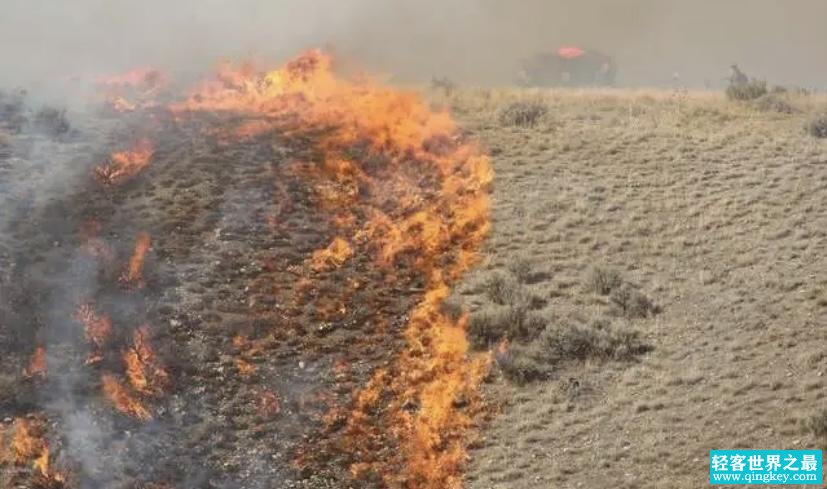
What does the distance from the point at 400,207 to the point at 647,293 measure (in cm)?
600

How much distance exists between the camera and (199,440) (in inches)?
497

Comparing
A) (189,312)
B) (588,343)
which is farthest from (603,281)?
(189,312)

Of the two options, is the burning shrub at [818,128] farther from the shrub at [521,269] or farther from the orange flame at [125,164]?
the orange flame at [125,164]

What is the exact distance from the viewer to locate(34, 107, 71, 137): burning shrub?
2206 cm

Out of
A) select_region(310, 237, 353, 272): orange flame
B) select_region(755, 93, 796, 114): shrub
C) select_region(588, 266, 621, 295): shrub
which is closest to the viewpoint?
select_region(588, 266, 621, 295): shrub

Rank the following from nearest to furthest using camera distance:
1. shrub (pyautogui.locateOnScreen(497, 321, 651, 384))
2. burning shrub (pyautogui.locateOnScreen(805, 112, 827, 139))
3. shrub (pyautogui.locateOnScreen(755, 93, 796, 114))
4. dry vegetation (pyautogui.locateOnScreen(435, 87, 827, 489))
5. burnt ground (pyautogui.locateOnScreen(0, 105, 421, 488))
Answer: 1. dry vegetation (pyautogui.locateOnScreen(435, 87, 827, 489))
2. burnt ground (pyautogui.locateOnScreen(0, 105, 421, 488))
3. shrub (pyautogui.locateOnScreen(497, 321, 651, 384))
4. burning shrub (pyautogui.locateOnScreen(805, 112, 827, 139))
5. shrub (pyautogui.locateOnScreen(755, 93, 796, 114))

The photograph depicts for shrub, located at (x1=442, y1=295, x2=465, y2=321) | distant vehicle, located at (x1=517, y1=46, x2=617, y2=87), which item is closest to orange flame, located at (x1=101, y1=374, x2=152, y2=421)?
shrub, located at (x1=442, y1=295, x2=465, y2=321)

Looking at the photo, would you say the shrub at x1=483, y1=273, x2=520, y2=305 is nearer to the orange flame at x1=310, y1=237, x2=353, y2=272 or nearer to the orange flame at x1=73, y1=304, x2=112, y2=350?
the orange flame at x1=310, y1=237, x2=353, y2=272

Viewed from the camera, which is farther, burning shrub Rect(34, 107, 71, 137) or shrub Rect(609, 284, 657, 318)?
burning shrub Rect(34, 107, 71, 137)

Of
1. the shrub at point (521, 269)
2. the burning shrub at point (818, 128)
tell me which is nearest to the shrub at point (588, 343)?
the shrub at point (521, 269)

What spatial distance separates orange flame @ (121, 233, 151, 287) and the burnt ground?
4.7 inches

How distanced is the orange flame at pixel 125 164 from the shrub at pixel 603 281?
34.2 ft

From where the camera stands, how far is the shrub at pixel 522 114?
2527cm

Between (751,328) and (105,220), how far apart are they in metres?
12.4
